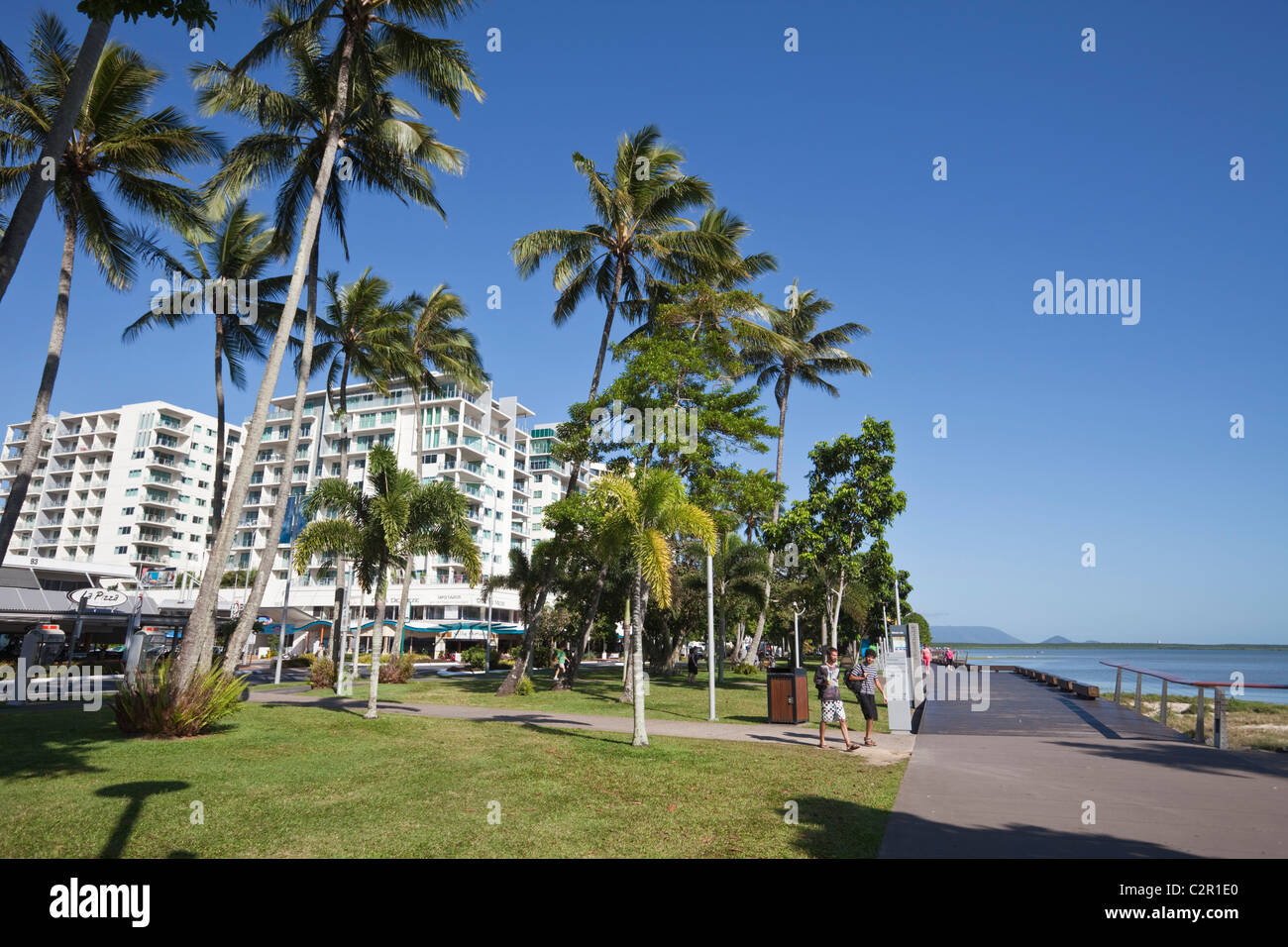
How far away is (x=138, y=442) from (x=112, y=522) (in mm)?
9967

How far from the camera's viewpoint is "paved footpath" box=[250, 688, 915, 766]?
42.8 ft

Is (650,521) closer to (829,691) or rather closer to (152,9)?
(829,691)

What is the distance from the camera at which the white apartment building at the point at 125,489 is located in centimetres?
8738

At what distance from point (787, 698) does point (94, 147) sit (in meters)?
20.2

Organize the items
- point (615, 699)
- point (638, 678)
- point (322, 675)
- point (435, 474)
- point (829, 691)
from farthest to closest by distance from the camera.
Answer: point (435, 474) < point (322, 675) < point (615, 699) < point (829, 691) < point (638, 678)

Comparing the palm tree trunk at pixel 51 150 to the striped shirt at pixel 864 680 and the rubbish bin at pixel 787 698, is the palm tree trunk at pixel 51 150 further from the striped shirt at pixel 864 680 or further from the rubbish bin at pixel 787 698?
the rubbish bin at pixel 787 698

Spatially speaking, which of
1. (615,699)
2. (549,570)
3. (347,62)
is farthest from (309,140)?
(615,699)

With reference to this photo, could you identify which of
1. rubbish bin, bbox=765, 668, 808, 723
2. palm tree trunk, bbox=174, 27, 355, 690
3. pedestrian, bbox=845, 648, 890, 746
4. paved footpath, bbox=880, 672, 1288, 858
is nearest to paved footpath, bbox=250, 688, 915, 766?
rubbish bin, bbox=765, 668, 808, 723

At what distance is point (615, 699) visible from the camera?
2158cm

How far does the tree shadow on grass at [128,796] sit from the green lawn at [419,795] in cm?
3

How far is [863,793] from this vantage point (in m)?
8.91

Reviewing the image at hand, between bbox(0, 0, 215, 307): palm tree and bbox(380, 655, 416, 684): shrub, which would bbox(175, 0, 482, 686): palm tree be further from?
bbox(380, 655, 416, 684): shrub

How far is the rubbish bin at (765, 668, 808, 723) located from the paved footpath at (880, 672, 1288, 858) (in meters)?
2.54
